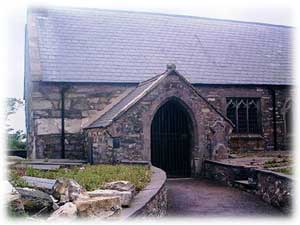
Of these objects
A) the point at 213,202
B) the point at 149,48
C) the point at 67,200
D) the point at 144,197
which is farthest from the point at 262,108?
the point at 67,200

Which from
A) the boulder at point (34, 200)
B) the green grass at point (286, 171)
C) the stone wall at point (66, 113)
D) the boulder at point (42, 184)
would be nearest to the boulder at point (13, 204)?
the boulder at point (34, 200)

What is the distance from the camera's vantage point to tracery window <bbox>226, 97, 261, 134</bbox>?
20688 mm

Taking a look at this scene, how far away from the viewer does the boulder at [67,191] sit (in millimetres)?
7058

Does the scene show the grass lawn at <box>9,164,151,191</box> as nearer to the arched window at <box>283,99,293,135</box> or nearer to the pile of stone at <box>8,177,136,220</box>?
the pile of stone at <box>8,177,136,220</box>

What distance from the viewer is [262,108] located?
21094 mm

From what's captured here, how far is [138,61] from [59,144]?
5560mm

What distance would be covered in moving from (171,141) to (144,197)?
9.06 metres

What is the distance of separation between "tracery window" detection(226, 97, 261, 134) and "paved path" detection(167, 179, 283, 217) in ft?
23.1

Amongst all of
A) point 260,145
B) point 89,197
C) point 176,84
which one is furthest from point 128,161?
point 260,145

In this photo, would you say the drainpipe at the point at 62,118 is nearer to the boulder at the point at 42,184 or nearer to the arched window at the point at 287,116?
the boulder at the point at 42,184

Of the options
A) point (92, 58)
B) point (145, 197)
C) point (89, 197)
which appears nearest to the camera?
point (89, 197)

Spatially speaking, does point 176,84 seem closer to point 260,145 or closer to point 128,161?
point 128,161

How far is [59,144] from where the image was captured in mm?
17578

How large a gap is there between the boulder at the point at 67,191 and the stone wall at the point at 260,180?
5299 mm
